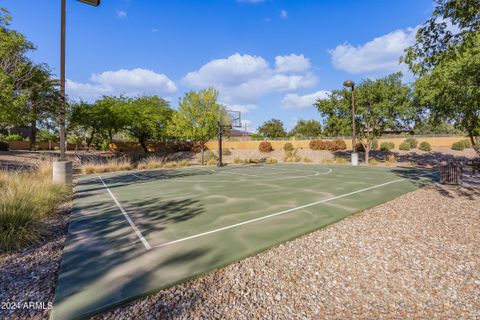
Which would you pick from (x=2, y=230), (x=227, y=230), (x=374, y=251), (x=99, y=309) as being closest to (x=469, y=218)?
(x=374, y=251)

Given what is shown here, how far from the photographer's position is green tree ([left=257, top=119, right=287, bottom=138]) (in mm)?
68250

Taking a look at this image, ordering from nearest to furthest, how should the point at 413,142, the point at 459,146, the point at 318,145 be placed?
the point at 459,146
the point at 413,142
the point at 318,145

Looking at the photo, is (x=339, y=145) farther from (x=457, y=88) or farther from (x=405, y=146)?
(x=457, y=88)

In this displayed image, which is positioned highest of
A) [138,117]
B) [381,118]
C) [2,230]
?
[138,117]

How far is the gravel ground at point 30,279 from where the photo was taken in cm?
261

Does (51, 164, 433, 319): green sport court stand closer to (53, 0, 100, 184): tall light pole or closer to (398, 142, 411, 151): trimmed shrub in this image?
(53, 0, 100, 184): tall light pole

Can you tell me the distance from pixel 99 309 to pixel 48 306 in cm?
65

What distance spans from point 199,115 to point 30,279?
23.3 metres

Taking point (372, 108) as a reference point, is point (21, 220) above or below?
below

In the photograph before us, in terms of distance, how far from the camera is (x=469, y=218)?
562cm

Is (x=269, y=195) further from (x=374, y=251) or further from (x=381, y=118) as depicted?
(x=381, y=118)

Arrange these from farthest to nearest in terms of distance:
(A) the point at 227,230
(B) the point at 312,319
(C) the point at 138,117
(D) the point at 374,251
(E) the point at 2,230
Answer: (C) the point at 138,117
(A) the point at 227,230
(E) the point at 2,230
(D) the point at 374,251
(B) the point at 312,319

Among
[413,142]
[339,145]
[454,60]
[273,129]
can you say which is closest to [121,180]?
[454,60]

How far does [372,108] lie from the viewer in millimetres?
20719
